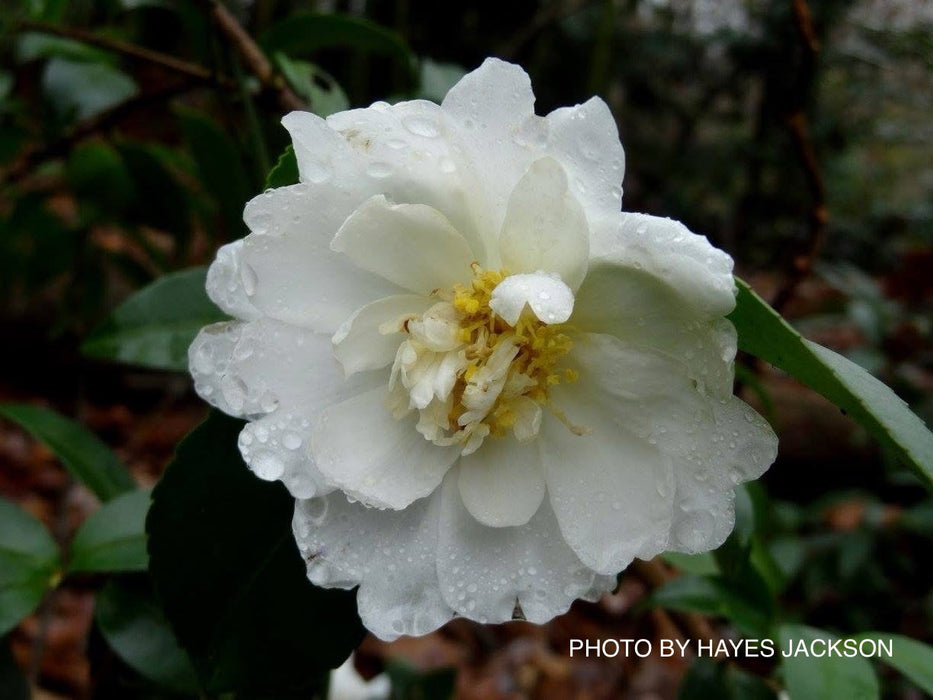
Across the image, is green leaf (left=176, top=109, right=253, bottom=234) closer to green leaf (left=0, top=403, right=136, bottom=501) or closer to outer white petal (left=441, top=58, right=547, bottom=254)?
green leaf (left=0, top=403, right=136, bottom=501)

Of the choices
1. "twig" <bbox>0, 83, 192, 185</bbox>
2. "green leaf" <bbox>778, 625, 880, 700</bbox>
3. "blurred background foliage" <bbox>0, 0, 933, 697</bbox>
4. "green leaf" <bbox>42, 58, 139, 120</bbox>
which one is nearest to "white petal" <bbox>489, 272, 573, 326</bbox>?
"blurred background foliage" <bbox>0, 0, 933, 697</bbox>

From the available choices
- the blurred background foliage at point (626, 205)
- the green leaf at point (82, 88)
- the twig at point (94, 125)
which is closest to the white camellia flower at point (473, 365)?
the blurred background foliage at point (626, 205)

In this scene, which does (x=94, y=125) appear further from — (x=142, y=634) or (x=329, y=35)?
(x=142, y=634)

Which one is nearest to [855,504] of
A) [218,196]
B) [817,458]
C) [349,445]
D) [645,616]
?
[817,458]

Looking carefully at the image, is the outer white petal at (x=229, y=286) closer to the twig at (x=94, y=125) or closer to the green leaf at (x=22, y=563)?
the green leaf at (x=22, y=563)

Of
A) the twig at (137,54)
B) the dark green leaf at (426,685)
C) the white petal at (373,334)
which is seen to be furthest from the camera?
the dark green leaf at (426,685)

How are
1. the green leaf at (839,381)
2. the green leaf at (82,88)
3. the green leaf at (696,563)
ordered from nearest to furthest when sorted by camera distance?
the green leaf at (839,381) < the green leaf at (696,563) < the green leaf at (82,88)
